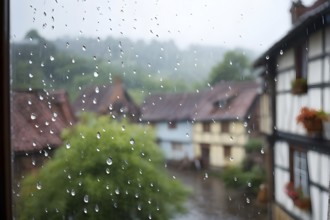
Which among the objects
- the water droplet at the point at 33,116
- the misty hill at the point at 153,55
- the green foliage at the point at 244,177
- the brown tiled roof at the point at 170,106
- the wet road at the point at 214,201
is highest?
the misty hill at the point at 153,55

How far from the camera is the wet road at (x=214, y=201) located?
3.43ft

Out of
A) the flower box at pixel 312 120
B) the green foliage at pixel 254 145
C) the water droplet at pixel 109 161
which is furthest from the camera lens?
the water droplet at pixel 109 161

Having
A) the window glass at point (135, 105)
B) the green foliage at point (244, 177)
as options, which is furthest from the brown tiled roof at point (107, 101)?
the green foliage at point (244, 177)

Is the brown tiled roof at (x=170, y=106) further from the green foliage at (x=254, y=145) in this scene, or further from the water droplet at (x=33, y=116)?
the water droplet at (x=33, y=116)

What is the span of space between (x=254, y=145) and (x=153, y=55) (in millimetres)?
384

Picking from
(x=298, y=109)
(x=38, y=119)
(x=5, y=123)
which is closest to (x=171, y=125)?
(x=298, y=109)

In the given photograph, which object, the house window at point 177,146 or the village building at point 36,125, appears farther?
the village building at point 36,125

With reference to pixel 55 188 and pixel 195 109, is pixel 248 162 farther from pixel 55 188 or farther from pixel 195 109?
pixel 55 188

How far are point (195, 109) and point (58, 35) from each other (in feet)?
1.69

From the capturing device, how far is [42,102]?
1.32m

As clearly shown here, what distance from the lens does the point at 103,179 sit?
50.0 inches

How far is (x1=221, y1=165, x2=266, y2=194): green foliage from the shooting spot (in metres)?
1.02

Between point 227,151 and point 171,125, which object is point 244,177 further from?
point 171,125

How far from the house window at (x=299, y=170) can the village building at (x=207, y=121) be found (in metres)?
0.12
